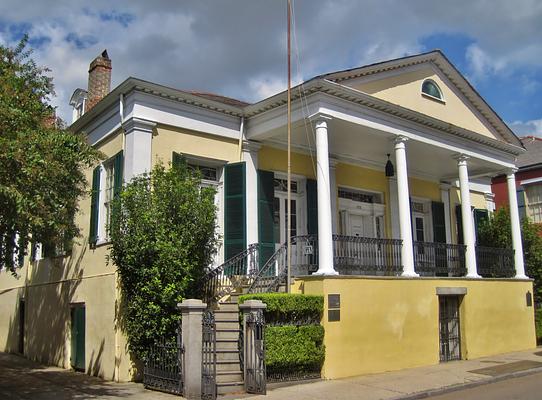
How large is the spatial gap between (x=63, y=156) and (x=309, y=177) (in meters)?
7.98

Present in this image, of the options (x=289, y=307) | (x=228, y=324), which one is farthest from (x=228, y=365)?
(x=289, y=307)

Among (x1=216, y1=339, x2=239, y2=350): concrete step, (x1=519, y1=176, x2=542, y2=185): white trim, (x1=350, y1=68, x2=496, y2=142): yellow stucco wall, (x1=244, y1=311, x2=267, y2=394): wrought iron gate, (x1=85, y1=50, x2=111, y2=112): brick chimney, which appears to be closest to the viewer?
(x1=244, y1=311, x2=267, y2=394): wrought iron gate

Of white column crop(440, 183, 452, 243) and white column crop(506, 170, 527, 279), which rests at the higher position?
white column crop(440, 183, 452, 243)

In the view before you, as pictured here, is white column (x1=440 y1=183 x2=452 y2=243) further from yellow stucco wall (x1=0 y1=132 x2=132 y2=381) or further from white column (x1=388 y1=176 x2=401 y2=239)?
yellow stucco wall (x1=0 y1=132 x2=132 y2=381)

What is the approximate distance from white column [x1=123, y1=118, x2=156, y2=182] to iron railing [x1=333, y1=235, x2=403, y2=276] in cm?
446

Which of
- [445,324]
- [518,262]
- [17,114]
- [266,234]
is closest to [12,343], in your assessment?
[266,234]

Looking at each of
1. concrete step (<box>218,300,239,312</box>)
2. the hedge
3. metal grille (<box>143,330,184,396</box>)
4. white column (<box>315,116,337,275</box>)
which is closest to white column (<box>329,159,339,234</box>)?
Result: white column (<box>315,116,337,275</box>)

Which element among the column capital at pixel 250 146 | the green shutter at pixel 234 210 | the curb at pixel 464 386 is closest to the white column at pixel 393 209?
the column capital at pixel 250 146

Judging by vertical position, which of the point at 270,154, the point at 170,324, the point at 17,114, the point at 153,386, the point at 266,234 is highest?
the point at 270,154

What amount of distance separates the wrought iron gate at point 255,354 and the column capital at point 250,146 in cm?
557

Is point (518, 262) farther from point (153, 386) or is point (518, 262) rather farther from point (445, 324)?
point (153, 386)

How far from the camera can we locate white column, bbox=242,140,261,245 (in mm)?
14117

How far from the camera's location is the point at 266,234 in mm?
14273

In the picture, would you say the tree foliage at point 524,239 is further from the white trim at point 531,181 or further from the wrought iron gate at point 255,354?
the wrought iron gate at point 255,354
